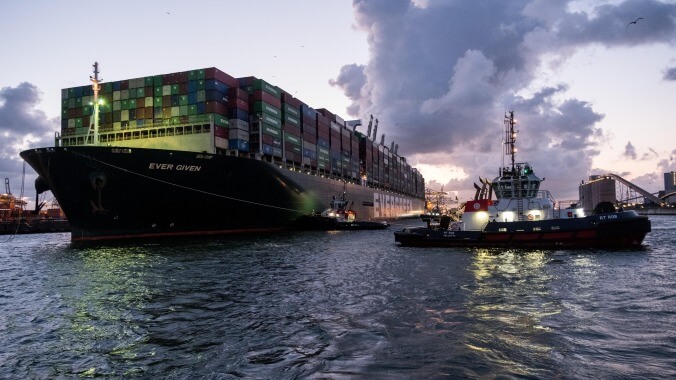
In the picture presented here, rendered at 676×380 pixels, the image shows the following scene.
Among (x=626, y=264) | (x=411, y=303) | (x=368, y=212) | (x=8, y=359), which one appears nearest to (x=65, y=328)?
(x=8, y=359)

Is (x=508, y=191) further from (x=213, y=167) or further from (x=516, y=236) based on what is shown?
(x=213, y=167)

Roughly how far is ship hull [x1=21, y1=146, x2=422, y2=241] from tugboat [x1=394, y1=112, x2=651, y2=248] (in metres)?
17.6

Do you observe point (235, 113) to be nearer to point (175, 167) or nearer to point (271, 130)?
point (271, 130)

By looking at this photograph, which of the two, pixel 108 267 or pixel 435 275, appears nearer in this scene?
pixel 435 275

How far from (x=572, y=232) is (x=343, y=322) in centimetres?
2081

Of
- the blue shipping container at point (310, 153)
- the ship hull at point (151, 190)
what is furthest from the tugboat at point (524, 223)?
the blue shipping container at point (310, 153)

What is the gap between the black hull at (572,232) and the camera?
938 inches

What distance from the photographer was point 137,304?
11.2m

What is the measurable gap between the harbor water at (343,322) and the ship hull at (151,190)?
13589 millimetres

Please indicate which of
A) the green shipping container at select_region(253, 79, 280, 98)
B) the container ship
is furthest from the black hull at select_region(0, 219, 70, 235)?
the green shipping container at select_region(253, 79, 280, 98)

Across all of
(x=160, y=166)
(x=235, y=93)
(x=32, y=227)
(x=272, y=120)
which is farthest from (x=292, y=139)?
(x=32, y=227)

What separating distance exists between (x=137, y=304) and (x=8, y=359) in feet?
13.5

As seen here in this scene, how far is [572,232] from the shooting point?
24.2m

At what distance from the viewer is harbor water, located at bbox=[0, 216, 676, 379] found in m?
6.44
